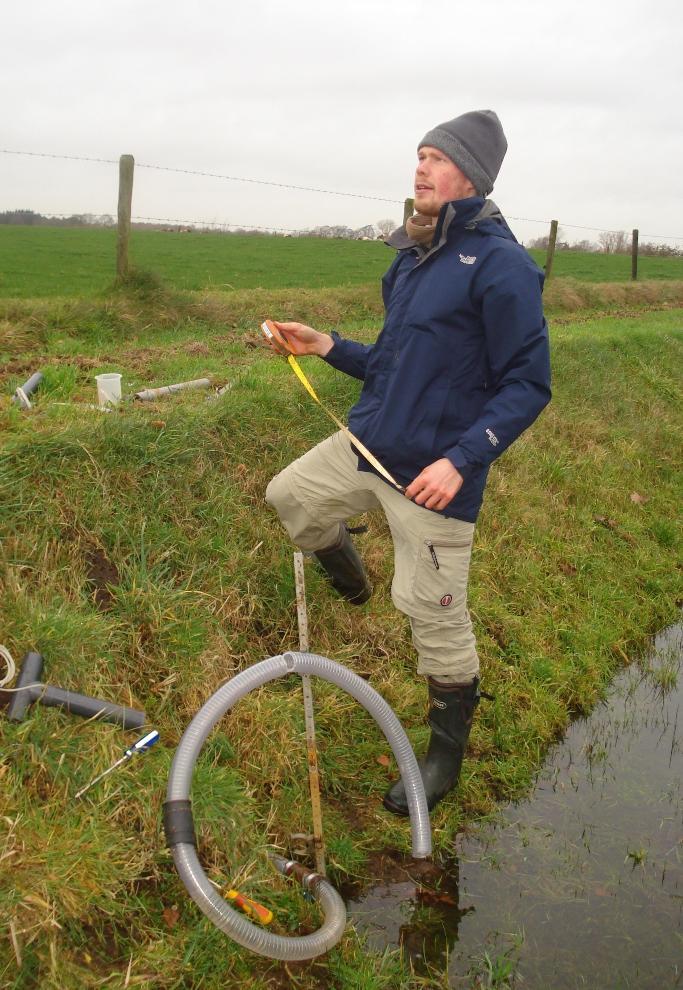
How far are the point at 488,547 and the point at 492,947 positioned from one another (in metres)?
3.10

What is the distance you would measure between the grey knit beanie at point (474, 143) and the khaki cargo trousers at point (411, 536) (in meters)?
1.22

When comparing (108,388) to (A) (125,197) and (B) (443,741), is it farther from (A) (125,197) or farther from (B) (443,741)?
(A) (125,197)

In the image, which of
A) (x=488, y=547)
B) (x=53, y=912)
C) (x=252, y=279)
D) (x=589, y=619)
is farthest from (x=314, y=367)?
(x=252, y=279)

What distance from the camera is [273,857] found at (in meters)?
3.30

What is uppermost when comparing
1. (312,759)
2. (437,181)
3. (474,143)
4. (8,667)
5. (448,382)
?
(474,143)

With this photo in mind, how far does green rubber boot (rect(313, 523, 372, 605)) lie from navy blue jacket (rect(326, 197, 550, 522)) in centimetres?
104

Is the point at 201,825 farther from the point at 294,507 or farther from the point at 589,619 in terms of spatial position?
the point at 589,619

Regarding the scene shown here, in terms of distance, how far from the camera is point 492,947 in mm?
3256

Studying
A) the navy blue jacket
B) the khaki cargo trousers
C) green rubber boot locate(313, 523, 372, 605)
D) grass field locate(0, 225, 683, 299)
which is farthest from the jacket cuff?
grass field locate(0, 225, 683, 299)

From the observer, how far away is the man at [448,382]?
3.08 metres

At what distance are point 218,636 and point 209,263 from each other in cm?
1973

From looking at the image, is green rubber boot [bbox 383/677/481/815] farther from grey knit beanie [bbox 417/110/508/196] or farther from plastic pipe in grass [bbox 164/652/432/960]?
grey knit beanie [bbox 417/110/508/196]

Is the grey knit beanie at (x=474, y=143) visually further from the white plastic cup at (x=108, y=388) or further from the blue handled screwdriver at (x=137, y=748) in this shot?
the white plastic cup at (x=108, y=388)

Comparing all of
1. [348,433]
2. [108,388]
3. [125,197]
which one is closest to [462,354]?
[348,433]
